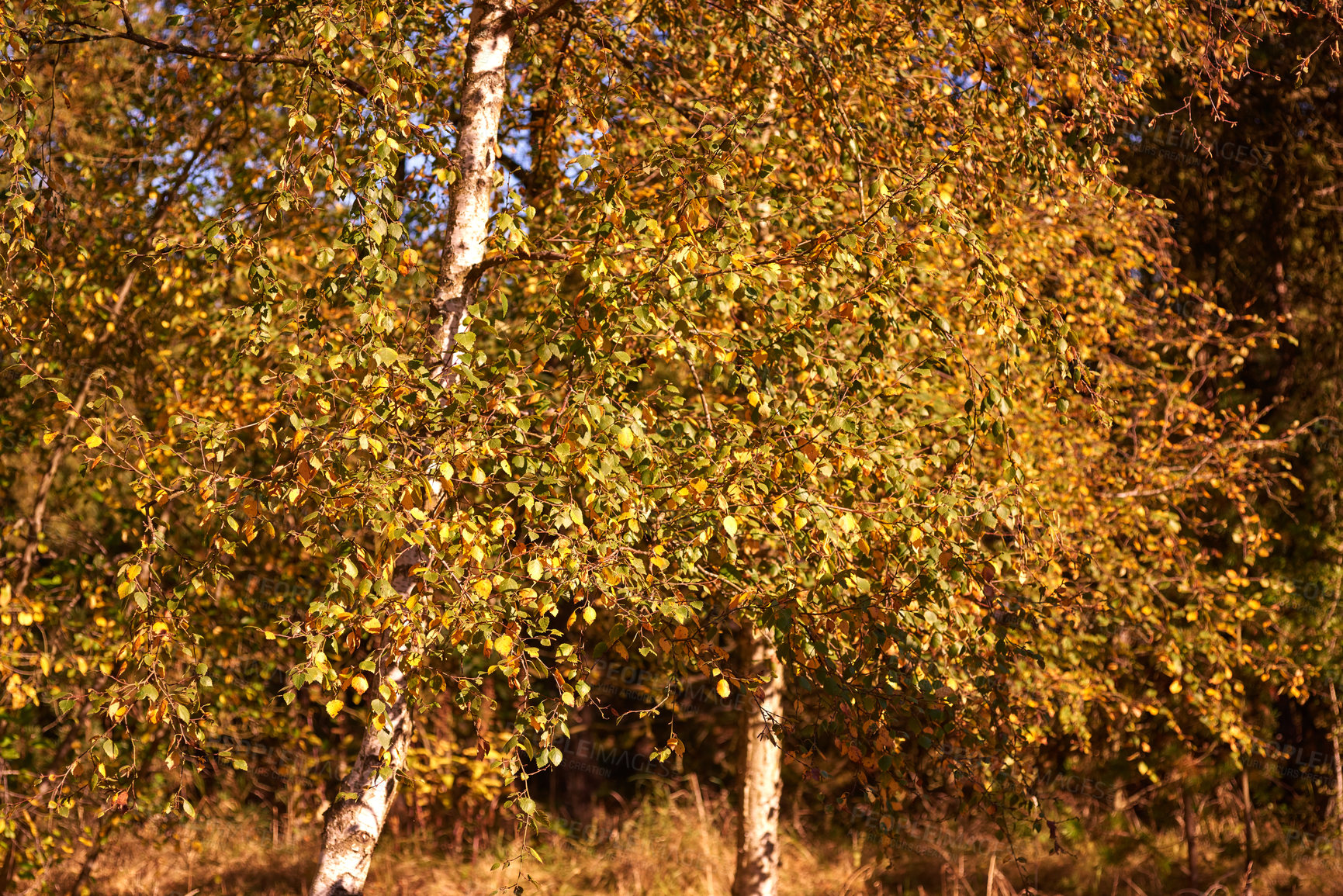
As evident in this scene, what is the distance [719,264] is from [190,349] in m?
5.22

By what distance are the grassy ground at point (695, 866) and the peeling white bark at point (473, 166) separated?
5.34 m

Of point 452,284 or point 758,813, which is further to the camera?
point 758,813

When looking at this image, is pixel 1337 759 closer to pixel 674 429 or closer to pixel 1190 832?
pixel 1190 832

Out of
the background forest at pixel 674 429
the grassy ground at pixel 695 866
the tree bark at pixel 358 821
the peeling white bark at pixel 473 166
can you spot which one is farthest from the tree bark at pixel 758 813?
the peeling white bark at pixel 473 166

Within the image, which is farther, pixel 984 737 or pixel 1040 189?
pixel 1040 189

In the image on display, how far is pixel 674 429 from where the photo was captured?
3945 mm

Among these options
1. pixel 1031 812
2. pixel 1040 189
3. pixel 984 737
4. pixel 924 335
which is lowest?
pixel 1031 812

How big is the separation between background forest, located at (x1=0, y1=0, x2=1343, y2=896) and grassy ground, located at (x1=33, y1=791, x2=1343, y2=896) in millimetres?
66

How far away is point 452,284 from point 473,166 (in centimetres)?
52

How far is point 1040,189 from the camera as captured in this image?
4.93 meters

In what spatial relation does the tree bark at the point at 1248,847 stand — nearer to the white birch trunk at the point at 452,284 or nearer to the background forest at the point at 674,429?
the background forest at the point at 674,429

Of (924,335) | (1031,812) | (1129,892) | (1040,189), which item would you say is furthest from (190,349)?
(1129,892)

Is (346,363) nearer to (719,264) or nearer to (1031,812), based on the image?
(719,264)

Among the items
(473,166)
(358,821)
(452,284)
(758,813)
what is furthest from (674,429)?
(758,813)
